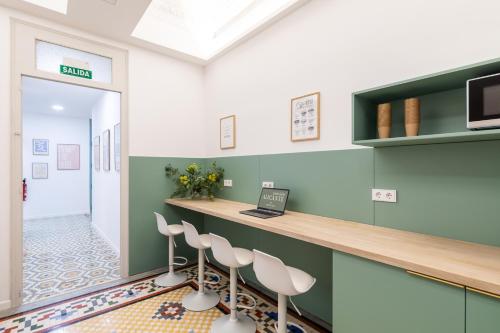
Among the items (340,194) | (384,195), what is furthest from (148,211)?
(384,195)

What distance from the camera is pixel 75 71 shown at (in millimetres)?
2701

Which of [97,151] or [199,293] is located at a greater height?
[97,151]

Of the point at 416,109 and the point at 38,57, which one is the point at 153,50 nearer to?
the point at 38,57

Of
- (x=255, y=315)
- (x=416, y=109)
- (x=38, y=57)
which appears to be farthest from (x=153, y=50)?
(x=255, y=315)

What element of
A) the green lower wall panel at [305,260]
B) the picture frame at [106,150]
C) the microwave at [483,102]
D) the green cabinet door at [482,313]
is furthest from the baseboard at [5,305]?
the microwave at [483,102]

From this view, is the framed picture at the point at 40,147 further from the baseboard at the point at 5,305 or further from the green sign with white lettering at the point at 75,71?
the baseboard at the point at 5,305

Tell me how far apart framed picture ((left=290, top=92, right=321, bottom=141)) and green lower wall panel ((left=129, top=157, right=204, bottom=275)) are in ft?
5.82

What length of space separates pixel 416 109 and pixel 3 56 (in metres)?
3.45

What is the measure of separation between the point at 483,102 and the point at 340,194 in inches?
41.7

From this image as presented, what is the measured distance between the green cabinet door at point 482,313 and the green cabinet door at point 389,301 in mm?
22

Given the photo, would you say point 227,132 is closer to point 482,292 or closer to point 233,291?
point 233,291

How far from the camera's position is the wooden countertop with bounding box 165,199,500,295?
1.02 metres

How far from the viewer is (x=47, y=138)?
21.9ft

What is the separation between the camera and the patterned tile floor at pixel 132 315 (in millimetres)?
2078
